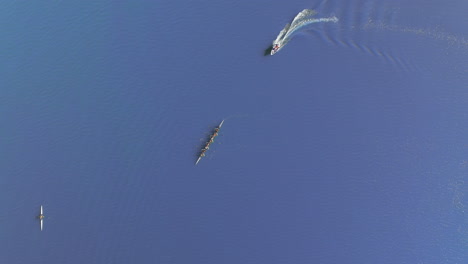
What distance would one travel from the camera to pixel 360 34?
32.2ft

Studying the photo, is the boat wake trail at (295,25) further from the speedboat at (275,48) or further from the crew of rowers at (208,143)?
the crew of rowers at (208,143)

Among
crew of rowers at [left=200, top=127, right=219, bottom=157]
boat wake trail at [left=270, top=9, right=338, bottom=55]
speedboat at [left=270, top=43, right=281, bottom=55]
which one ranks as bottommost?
crew of rowers at [left=200, top=127, right=219, bottom=157]

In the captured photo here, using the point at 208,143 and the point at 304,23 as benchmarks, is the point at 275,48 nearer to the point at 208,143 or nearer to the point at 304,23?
the point at 304,23

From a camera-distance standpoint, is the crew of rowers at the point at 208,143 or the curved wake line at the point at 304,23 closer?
the crew of rowers at the point at 208,143

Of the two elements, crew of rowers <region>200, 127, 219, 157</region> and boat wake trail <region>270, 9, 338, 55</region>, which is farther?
→ boat wake trail <region>270, 9, 338, 55</region>

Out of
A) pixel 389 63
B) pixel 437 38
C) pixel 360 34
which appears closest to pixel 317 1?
pixel 360 34

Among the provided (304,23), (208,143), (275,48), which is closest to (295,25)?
(304,23)

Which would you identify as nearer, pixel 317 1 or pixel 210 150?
pixel 210 150

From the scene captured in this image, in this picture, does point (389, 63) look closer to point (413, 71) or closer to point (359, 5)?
point (413, 71)

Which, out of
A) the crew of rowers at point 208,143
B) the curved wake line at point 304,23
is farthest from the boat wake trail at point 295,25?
the crew of rowers at point 208,143

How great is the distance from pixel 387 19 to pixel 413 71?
Result: 4.74 ft

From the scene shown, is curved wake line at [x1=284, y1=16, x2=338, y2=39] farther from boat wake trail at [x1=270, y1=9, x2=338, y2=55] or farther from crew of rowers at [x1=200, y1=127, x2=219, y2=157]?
crew of rowers at [x1=200, y1=127, x2=219, y2=157]

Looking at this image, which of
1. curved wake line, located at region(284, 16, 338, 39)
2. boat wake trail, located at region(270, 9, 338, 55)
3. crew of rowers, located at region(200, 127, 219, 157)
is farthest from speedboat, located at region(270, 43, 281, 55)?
crew of rowers, located at region(200, 127, 219, 157)

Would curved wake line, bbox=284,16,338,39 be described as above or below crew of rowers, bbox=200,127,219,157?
above
